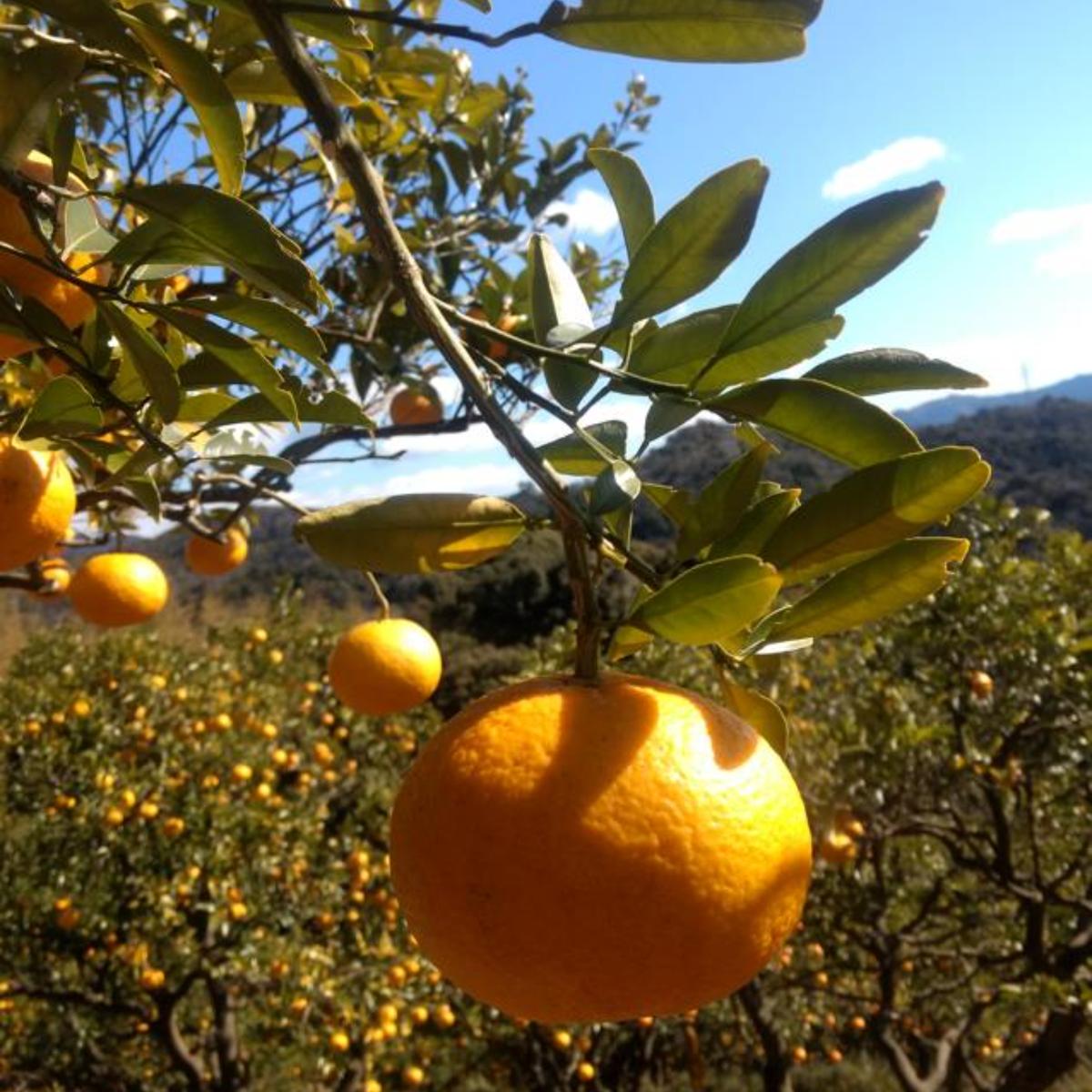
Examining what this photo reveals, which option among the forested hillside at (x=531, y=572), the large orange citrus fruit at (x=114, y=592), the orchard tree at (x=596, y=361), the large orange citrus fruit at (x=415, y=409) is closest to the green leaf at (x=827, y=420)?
the orchard tree at (x=596, y=361)

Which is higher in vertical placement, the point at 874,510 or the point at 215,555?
the point at 874,510

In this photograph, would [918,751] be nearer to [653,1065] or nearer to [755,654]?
[755,654]

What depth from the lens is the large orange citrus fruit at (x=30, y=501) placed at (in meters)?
0.92

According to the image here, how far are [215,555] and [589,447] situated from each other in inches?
63.3

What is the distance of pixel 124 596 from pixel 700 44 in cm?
150

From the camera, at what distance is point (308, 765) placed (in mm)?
5133

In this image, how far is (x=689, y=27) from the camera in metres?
0.55

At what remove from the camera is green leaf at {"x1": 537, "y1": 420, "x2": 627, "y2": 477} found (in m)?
0.61

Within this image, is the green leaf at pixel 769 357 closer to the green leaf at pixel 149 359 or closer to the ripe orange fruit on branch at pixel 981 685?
the green leaf at pixel 149 359

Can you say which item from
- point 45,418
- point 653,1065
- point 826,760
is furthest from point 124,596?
point 653,1065

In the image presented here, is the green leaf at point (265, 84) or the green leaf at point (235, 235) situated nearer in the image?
the green leaf at point (235, 235)

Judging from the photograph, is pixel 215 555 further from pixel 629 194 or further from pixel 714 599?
pixel 714 599

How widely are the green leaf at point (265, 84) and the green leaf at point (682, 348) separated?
1.51 feet

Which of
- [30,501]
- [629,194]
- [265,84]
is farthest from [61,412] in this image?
[629,194]
